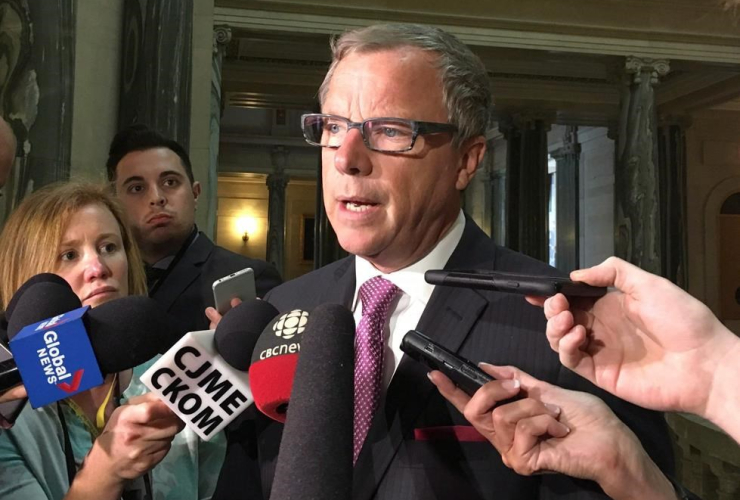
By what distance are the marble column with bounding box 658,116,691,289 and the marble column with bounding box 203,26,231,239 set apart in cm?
915

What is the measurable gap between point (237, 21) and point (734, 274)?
11.7 metres

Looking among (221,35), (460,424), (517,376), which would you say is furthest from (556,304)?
(221,35)

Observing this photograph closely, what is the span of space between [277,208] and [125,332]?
53.2ft

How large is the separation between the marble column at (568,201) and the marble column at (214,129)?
9394 mm

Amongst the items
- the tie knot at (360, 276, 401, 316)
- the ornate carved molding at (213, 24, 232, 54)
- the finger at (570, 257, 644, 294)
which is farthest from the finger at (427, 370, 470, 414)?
the ornate carved molding at (213, 24, 232, 54)

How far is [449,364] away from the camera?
969 mm

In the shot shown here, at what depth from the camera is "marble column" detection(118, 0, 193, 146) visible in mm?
3984

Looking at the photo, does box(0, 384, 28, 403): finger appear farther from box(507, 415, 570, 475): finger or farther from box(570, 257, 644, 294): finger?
box(570, 257, 644, 294): finger

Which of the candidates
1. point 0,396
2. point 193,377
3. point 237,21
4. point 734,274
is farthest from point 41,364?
point 734,274

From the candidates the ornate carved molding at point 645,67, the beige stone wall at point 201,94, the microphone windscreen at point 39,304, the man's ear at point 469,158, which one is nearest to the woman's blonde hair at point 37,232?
the microphone windscreen at point 39,304

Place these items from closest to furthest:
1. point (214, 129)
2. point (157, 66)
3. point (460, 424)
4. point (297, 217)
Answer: point (460, 424), point (157, 66), point (214, 129), point (297, 217)

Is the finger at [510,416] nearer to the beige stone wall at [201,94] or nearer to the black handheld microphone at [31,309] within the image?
the black handheld microphone at [31,309]

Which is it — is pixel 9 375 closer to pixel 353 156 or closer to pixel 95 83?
pixel 353 156

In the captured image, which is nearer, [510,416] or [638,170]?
[510,416]
